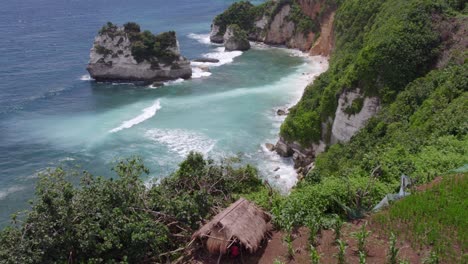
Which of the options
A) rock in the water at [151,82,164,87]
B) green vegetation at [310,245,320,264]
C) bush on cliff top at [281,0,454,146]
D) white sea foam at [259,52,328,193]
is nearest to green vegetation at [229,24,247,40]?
rock in the water at [151,82,164,87]

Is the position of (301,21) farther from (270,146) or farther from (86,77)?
(270,146)

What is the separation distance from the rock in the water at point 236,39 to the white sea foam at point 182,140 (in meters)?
43.2

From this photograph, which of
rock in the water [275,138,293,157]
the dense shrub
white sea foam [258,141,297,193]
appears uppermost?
the dense shrub

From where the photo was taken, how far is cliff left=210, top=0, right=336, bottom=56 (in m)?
86.7

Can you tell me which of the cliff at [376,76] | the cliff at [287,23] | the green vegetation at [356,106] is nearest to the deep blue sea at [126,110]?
the cliff at [287,23]

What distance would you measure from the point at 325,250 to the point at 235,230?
129 inches

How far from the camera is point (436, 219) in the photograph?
1614 centimetres

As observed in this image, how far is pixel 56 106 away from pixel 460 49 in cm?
5181

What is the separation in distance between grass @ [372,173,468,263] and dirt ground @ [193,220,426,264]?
1.75 ft

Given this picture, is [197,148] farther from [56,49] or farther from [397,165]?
[56,49]

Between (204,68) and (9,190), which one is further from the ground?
(204,68)

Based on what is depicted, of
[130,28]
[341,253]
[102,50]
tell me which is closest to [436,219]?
[341,253]

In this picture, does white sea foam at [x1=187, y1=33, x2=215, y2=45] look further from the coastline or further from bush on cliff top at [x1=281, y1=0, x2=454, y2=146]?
bush on cliff top at [x1=281, y1=0, x2=454, y2=146]

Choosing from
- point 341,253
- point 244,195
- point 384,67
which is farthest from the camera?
point 384,67
